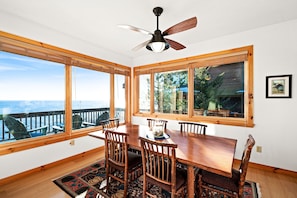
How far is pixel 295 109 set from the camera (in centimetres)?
253

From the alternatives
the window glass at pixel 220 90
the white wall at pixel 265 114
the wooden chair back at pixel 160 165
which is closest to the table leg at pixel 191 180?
the wooden chair back at pixel 160 165

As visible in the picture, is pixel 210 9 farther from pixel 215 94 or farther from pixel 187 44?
pixel 215 94

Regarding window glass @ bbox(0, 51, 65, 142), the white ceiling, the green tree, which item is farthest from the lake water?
the green tree

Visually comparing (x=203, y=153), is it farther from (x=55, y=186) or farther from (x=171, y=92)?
(x=171, y=92)

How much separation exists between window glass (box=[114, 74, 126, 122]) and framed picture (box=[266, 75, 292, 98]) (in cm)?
359

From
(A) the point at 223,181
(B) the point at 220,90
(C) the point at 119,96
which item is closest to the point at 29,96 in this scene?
(C) the point at 119,96

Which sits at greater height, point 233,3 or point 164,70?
point 233,3

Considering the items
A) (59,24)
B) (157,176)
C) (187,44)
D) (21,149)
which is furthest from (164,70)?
(21,149)

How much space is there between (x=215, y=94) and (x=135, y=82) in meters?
2.47

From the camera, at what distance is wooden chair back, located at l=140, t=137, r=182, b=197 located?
4.87 ft

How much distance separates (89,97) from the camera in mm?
3709

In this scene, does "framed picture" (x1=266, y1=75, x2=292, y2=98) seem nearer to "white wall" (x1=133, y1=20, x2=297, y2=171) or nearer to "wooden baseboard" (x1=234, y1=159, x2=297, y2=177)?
"white wall" (x1=133, y1=20, x2=297, y2=171)

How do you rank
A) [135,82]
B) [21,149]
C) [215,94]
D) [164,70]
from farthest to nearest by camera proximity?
[135,82] → [164,70] → [215,94] → [21,149]

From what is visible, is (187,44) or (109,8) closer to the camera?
(109,8)
